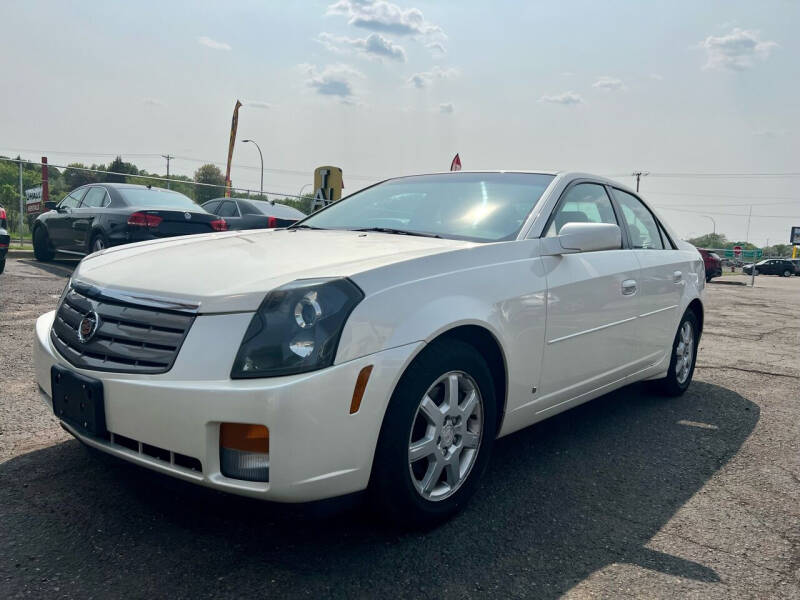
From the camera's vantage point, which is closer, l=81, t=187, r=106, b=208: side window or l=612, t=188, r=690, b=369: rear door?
l=612, t=188, r=690, b=369: rear door

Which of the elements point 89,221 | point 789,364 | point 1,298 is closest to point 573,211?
point 789,364

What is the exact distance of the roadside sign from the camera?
1432 cm

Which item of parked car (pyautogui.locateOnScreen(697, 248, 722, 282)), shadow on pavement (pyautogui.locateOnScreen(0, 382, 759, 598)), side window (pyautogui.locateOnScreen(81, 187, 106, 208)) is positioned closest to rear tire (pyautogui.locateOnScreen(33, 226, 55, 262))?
side window (pyautogui.locateOnScreen(81, 187, 106, 208))

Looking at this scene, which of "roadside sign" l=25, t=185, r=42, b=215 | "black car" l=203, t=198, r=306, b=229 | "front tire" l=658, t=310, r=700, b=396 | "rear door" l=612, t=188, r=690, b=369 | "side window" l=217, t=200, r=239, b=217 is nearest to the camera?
"rear door" l=612, t=188, r=690, b=369

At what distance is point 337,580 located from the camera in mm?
2266

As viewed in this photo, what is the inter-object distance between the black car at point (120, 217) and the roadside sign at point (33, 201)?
3978 mm

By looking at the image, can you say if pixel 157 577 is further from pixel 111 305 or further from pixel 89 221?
pixel 89 221

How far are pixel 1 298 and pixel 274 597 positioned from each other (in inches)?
252

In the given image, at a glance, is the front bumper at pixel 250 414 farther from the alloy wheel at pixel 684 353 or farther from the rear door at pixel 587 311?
the alloy wheel at pixel 684 353

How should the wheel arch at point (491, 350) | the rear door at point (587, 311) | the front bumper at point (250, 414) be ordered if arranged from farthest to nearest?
the rear door at point (587, 311), the wheel arch at point (491, 350), the front bumper at point (250, 414)

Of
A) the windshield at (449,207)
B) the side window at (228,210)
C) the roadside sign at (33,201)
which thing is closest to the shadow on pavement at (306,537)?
the windshield at (449,207)

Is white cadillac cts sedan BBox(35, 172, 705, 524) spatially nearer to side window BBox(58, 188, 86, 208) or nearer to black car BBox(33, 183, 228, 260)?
black car BBox(33, 183, 228, 260)

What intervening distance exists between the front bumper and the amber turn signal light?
2 centimetres

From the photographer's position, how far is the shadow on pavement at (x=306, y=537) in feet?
7.30
